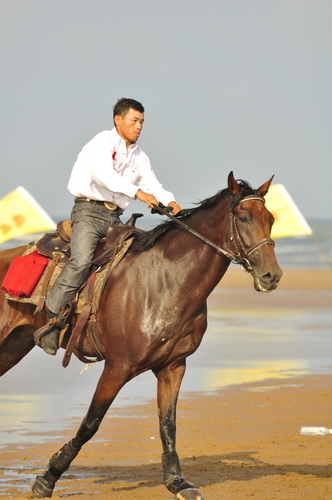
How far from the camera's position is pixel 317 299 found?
28594mm

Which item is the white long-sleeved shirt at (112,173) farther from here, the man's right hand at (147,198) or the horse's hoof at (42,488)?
the horse's hoof at (42,488)

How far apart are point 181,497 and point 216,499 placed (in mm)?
334

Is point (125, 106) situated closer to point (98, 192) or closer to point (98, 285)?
point (98, 192)

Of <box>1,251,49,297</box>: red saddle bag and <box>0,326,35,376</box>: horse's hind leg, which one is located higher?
<box>1,251,49,297</box>: red saddle bag

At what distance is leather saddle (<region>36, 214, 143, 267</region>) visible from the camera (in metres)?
8.77

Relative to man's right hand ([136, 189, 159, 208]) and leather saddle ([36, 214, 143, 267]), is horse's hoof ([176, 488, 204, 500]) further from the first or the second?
man's right hand ([136, 189, 159, 208])

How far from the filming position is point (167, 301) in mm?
8328

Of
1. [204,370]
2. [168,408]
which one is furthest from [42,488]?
[204,370]

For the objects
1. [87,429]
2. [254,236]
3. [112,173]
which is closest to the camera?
[254,236]

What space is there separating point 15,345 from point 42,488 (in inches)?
59.9

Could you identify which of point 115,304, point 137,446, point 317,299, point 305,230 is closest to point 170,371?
point 115,304

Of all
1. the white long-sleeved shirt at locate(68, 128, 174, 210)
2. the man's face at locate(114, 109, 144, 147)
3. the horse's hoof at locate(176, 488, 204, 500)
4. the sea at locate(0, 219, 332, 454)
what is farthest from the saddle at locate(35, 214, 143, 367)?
the sea at locate(0, 219, 332, 454)

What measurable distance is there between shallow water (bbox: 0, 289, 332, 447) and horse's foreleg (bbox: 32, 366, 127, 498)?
6.06 ft

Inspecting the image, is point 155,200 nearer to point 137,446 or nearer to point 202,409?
point 137,446
